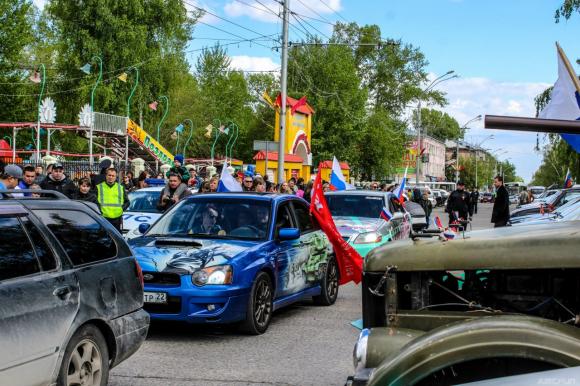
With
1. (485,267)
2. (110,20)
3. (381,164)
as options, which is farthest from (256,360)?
(381,164)

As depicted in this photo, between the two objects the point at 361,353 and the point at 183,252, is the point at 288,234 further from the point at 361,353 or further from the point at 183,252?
the point at 361,353

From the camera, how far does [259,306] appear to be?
318 inches

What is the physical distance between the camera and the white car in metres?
13.1

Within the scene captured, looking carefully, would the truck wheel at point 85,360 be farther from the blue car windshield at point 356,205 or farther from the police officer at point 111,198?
the blue car windshield at point 356,205

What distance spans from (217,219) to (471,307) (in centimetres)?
512

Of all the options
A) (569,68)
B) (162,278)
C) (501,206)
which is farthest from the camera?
(501,206)

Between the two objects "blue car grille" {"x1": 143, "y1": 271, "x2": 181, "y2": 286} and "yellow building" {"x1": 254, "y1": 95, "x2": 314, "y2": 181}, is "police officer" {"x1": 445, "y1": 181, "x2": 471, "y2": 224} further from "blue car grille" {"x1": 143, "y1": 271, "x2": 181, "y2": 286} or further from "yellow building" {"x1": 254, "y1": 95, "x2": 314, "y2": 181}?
"yellow building" {"x1": 254, "y1": 95, "x2": 314, "y2": 181}

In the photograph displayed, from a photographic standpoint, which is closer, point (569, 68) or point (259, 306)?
point (569, 68)

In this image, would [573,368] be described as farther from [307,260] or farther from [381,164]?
[381,164]

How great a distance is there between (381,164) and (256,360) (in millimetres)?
58254

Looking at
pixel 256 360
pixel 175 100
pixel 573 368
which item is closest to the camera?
pixel 573 368

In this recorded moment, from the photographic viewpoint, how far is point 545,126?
4547 millimetres

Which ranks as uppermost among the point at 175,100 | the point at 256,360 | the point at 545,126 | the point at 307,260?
the point at 175,100

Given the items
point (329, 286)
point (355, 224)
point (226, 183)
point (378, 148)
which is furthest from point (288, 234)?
point (378, 148)
